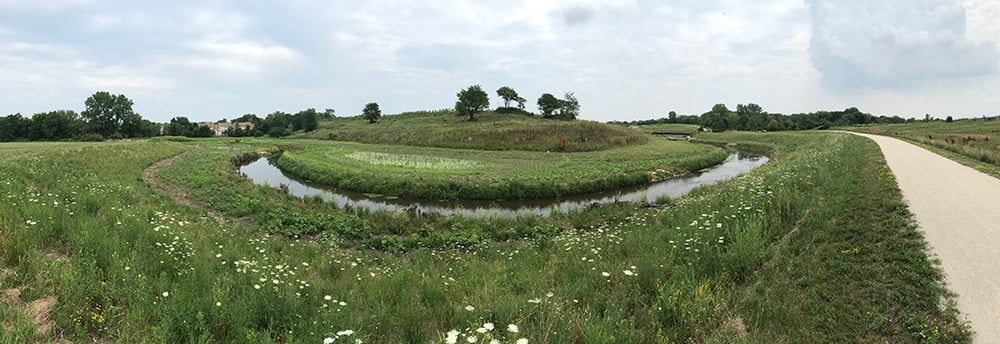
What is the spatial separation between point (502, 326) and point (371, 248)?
27.2ft

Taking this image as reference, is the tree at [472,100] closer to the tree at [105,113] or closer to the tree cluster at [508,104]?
the tree cluster at [508,104]

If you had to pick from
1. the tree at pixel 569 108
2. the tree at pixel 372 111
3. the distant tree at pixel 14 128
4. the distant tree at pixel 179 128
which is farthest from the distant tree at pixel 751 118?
the distant tree at pixel 14 128

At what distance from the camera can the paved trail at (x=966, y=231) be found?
18.9ft

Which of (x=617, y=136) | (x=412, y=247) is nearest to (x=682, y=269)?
(x=412, y=247)

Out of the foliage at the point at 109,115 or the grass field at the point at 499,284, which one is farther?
the foliage at the point at 109,115

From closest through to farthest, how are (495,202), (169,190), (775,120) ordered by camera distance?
(169,190), (495,202), (775,120)

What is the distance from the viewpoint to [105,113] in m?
92.6

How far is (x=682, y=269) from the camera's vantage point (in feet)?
24.3

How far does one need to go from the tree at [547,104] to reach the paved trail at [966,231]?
258ft

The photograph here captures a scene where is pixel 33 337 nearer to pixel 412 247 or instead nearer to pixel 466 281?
pixel 466 281

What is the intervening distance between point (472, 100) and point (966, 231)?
78535mm

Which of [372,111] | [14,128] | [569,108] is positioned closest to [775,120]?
[569,108]

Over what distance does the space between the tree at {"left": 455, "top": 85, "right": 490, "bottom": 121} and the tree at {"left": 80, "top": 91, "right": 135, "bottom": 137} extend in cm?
7492

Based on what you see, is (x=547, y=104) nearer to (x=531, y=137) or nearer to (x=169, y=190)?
(x=531, y=137)
